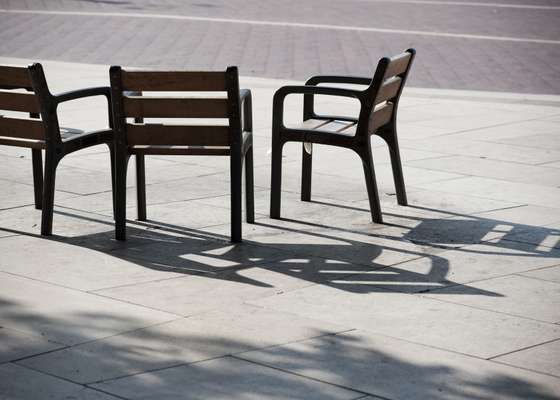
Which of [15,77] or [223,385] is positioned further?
[15,77]

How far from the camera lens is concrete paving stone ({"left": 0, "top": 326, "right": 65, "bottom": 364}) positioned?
453 centimetres

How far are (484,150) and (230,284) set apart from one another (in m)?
4.99

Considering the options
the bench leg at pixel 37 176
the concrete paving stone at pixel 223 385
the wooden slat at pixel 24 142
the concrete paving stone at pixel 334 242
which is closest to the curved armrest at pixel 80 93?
the wooden slat at pixel 24 142

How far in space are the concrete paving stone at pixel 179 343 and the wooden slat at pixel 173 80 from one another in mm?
1780

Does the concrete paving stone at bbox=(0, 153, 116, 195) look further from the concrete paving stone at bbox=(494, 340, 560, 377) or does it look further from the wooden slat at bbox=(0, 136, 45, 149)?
the concrete paving stone at bbox=(494, 340, 560, 377)

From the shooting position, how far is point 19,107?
714 cm

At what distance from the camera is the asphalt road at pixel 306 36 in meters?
16.9

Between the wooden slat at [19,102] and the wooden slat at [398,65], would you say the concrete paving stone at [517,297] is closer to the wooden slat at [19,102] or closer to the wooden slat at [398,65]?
the wooden slat at [398,65]

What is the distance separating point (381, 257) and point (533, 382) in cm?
214

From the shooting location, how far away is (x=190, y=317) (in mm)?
5141

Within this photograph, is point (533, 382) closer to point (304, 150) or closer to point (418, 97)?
point (304, 150)

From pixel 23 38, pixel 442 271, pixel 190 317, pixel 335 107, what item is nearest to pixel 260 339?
pixel 190 317

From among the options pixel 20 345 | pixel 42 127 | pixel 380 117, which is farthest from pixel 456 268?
pixel 42 127

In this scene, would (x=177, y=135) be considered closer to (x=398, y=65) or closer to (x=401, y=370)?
(x=398, y=65)
